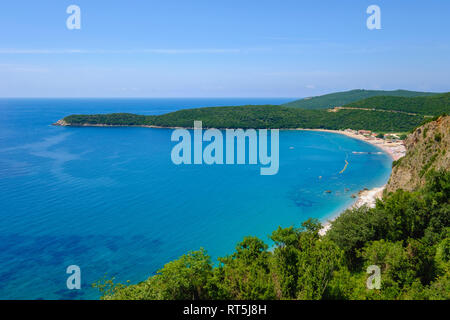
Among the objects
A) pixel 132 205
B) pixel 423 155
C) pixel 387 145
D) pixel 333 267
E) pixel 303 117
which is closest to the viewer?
pixel 333 267

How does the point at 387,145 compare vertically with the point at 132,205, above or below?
above

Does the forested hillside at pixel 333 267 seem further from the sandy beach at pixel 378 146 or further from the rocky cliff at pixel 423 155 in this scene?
the rocky cliff at pixel 423 155

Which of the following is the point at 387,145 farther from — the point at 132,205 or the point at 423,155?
the point at 132,205

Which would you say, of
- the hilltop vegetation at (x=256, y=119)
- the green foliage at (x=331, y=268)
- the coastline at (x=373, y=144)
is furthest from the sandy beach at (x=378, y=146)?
the hilltop vegetation at (x=256, y=119)

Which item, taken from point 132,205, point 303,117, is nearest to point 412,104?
point 303,117
